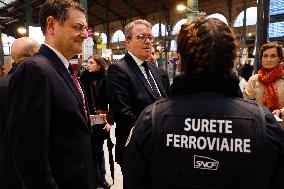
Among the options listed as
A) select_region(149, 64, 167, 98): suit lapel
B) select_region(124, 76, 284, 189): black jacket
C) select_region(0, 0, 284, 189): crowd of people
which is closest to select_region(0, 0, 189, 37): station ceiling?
select_region(149, 64, 167, 98): suit lapel

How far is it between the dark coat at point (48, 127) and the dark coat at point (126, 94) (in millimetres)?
946

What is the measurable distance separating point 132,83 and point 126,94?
11 cm

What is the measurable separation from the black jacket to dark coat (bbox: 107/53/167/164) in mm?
1435

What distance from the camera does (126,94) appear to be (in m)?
2.92

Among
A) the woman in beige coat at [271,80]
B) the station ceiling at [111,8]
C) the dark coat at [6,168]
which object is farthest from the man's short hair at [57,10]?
the station ceiling at [111,8]

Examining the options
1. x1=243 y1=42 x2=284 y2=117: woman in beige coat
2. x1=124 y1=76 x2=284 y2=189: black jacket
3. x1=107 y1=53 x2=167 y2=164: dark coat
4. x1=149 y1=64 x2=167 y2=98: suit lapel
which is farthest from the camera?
x1=243 y1=42 x2=284 y2=117: woman in beige coat

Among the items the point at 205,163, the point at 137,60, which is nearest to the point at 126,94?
the point at 137,60

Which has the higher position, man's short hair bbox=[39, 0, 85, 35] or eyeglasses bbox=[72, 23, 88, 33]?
man's short hair bbox=[39, 0, 85, 35]

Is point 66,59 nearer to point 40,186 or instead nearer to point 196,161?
point 40,186

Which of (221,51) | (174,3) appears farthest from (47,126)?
(174,3)

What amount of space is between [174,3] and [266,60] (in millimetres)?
29824

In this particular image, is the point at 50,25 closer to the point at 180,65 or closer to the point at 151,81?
the point at 180,65

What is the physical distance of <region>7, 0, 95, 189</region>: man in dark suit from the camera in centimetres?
168

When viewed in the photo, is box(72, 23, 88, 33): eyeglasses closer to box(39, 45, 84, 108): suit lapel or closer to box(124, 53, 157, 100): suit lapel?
box(39, 45, 84, 108): suit lapel
